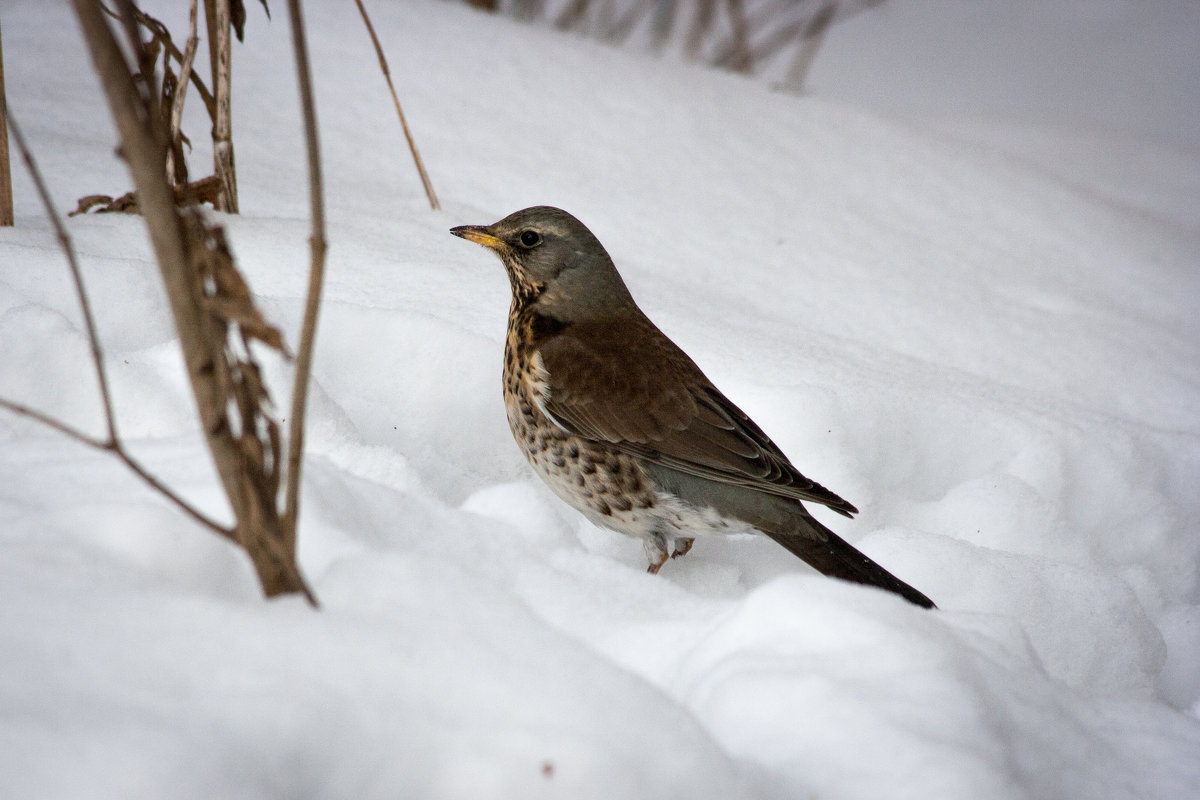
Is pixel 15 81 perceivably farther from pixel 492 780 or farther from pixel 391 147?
pixel 492 780

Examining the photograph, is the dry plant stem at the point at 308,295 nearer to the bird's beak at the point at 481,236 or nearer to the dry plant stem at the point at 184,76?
the bird's beak at the point at 481,236

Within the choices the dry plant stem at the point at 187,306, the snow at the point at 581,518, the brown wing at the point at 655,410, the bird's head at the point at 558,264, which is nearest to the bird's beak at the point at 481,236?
the bird's head at the point at 558,264

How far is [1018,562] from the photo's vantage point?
199cm

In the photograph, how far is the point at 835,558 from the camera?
199cm

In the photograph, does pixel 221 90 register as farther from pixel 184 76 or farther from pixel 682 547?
pixel 682 547

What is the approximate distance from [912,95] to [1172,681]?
19.1ft

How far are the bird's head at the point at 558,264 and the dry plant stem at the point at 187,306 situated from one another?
1387mm

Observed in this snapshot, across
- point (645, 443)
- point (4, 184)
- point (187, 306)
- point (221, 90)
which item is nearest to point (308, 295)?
point (187, 306)

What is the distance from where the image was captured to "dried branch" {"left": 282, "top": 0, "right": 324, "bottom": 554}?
992 millimetres

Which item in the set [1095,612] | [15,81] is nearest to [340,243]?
[15,81]

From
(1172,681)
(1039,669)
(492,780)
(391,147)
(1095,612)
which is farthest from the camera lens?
(391,147)

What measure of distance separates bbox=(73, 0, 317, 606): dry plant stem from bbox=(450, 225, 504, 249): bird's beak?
140 centimetres

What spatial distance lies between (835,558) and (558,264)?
3.23 ft

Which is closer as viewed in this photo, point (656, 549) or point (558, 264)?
point (656, 549)
